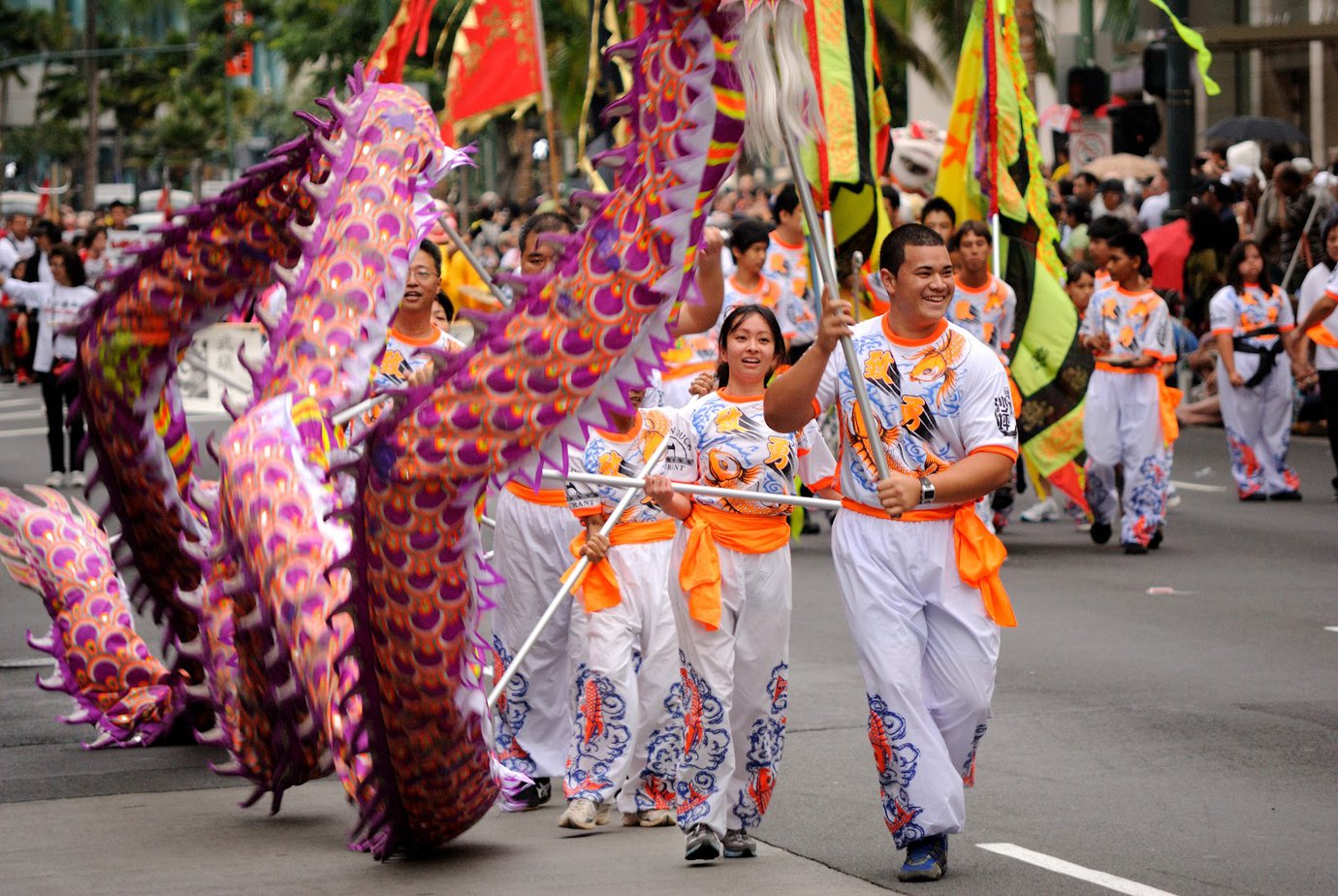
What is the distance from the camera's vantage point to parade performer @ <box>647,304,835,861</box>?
6750 mm

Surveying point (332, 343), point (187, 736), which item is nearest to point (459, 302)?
point (187, 736)

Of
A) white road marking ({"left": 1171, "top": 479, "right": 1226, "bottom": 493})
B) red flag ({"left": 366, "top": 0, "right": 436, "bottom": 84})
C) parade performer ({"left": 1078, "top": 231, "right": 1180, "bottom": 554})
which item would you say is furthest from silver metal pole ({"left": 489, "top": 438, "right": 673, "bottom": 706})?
white road marking ({"left": 1171, "top": 479, "right": 1226, "bottom": 493})

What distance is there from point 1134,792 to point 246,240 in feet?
12.6

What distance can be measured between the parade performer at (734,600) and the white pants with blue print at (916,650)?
41cm

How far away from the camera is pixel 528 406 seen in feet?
20.2

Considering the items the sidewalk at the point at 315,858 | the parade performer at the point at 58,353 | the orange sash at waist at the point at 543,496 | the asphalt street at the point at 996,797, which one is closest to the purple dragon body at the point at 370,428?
the sidewalk at the point at 315,858

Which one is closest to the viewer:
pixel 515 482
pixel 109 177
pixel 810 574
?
pixel 515 482

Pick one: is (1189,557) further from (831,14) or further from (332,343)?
(332,343)

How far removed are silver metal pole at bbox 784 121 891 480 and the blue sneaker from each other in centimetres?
107

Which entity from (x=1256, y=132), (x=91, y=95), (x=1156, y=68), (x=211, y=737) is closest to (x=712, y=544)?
(x=211, y=737)

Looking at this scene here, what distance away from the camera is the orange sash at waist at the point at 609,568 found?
7477mm

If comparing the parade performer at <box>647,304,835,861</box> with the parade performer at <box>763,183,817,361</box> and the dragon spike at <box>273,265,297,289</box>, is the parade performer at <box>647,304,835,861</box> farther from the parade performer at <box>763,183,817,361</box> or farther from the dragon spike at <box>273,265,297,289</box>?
the parade performer at <box>763,183,817,361</box>

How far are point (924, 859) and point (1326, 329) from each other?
10.4 m

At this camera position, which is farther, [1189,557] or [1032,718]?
[1189,557]
